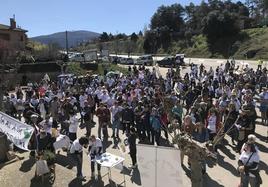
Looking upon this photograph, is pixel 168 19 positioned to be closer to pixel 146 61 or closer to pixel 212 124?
pixel 146 61

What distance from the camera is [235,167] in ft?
40.9

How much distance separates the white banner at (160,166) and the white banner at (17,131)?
508cm

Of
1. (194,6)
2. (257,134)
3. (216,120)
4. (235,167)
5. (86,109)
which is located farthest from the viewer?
(194,6)

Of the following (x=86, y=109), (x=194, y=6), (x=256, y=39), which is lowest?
(x=86, y=109)

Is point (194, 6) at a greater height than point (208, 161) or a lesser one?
greater

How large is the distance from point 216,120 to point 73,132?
206 inches

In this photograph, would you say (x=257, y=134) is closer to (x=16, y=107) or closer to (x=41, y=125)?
(x=41, y=125)

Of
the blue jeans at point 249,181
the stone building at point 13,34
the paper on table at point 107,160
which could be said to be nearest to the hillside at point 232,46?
the stone building at point 13,34

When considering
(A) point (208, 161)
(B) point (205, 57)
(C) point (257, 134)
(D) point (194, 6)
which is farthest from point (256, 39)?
(A) point (208, 161)

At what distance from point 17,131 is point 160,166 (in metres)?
6.37

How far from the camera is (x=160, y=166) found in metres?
8.81

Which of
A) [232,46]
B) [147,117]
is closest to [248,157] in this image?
[147,117]

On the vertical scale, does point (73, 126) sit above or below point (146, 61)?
below

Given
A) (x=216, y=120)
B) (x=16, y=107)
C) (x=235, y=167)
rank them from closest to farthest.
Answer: (x=235, y=167), (x=216, y=120), (x=16, y=107)
